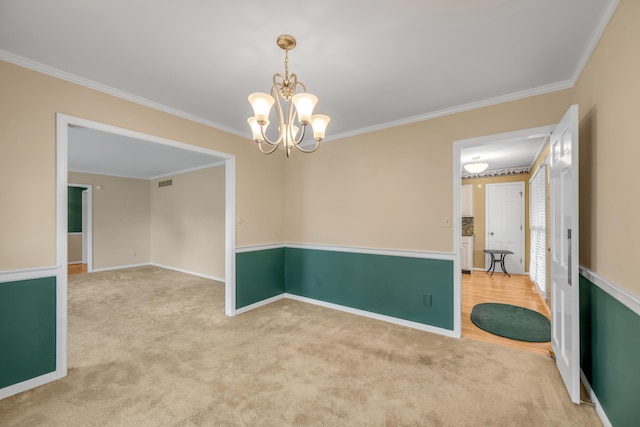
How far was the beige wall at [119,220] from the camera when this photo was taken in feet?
22.0

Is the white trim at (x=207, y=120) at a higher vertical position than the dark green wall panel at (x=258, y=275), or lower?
higher

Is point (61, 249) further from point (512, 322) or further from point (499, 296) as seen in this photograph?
point (499, 296)

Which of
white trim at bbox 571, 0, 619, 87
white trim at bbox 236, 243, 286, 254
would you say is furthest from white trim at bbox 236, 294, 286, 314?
white trim at bbox 571, 0, 619, 87

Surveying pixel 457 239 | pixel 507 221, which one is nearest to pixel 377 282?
pixel 457 239

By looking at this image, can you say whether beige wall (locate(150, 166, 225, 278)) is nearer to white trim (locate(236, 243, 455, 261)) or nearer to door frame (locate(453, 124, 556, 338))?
white trim (locate(236, 243, 455, 261))

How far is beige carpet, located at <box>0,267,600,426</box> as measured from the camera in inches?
71.1

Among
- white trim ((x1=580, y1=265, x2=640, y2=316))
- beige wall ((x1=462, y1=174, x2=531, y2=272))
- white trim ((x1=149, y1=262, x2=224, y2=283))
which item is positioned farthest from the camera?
beige wall ((x1=462, y1=174, x2=531, y2=272))

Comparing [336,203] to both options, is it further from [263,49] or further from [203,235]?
[203,235]

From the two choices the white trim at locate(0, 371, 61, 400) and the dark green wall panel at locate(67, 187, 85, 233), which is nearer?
the white trim at locate(0, 371, 61, 400)

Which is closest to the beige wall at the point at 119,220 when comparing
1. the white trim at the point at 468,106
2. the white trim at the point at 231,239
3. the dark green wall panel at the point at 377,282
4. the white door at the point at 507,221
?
the white trim at the point at 231,239

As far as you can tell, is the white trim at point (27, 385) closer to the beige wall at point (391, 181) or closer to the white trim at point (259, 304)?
the white trim at point (259, 304)

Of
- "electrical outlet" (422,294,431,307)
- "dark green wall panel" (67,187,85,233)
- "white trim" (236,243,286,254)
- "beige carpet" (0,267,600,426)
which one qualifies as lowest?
"beige carpet" (0,267,600,426)

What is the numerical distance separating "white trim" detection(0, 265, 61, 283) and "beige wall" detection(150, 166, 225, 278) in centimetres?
347

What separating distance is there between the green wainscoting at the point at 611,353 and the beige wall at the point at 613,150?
18 centimetres
